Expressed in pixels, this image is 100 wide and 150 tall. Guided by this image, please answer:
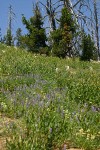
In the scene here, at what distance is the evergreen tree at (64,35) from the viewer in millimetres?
33531

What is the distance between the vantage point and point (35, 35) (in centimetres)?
3838

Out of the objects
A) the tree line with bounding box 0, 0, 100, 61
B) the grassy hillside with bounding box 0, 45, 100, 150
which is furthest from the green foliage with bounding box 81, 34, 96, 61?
the grassy hillside with bounding box 0, 45, 100, 150

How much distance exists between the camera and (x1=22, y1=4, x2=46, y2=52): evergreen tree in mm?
38375

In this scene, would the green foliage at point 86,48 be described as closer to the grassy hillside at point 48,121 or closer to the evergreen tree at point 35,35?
the evergreen tree at point 35,35

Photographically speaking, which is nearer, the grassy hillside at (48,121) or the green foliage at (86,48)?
the grassy hillside at (48,121)

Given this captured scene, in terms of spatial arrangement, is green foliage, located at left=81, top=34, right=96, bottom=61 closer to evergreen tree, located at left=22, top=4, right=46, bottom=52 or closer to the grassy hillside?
evergreen tree, located at left=22, top=4, right=46, bottom=52

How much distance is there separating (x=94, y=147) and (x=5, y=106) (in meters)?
2.43

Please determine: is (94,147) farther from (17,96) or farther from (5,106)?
(17,96)

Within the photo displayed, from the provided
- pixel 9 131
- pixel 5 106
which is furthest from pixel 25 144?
pixel 5 106

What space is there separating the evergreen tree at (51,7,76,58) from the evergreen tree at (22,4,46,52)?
4.00 metres

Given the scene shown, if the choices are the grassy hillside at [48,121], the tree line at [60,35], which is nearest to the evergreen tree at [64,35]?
the tree line at [60,35]

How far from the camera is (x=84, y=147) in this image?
5.96m

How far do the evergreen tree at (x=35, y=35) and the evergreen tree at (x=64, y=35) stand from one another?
400cm

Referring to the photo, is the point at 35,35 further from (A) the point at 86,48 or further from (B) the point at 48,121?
(B) the point at 48,121
